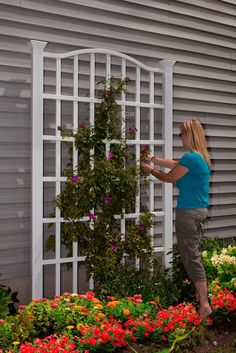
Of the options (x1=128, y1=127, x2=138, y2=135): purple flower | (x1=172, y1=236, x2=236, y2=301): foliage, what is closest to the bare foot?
(x1=172, y1=236, x2=236, y2=301): foliage

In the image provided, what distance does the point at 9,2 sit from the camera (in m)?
4.05

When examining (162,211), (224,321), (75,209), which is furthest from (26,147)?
(224,321)

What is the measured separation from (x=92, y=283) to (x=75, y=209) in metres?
0.72

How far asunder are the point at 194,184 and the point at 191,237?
436 millimetres

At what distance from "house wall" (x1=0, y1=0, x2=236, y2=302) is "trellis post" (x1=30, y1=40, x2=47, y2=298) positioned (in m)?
0.26

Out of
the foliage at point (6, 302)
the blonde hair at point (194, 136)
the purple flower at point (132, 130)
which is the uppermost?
the purple flower at point (132, 130)

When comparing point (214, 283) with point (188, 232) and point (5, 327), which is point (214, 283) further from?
point (5, 327)

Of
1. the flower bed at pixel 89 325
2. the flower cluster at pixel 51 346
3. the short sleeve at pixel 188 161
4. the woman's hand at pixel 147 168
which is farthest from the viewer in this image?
the woman's hand at pixel 147 168

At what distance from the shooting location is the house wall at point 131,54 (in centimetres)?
410

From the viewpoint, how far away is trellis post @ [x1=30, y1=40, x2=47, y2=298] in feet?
12.8

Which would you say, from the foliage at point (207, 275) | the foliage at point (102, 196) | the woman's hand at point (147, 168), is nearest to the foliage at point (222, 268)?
the foliage at point (207, 275)

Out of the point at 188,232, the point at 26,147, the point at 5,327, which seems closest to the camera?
the point at 5,327

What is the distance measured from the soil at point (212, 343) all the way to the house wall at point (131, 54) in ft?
4.38

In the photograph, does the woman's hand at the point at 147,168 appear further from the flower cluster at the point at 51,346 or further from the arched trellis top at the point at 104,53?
the flower cluster at the point at 51,346
